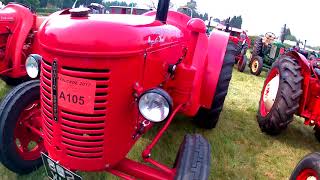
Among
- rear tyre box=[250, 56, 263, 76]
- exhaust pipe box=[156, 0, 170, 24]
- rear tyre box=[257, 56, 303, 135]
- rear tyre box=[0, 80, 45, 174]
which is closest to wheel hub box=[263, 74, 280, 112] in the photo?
rear tyre box=[257, 56, 303, 135]

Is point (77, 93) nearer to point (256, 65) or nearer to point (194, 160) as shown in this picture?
point (194, 160)

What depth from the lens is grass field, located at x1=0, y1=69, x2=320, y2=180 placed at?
3.65 metres

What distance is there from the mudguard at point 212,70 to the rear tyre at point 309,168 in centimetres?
118

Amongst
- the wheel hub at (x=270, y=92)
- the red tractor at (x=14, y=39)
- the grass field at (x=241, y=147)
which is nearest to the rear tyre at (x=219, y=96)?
the grass field at (x=241, y=147)

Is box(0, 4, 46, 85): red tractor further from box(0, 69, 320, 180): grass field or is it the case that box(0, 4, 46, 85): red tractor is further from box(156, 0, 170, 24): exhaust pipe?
box(156, 0, 170, 24): exhaust pipe

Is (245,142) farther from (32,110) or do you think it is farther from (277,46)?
(277,46)

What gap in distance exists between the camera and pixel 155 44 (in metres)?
2.56

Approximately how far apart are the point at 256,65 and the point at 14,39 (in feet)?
28.0

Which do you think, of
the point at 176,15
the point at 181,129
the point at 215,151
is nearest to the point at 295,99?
the point at 215,151

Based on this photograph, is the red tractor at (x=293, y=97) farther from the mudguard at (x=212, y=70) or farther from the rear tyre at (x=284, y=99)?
the mudguard at (x=212, y=70)

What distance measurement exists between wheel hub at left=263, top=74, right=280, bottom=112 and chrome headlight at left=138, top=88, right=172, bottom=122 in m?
2.97

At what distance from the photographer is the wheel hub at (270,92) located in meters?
4.79

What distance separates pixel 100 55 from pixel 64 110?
434 millimetres

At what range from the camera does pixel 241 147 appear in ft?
14.1
